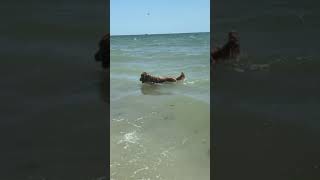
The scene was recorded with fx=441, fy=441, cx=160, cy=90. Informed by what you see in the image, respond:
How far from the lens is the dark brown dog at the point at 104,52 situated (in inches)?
264

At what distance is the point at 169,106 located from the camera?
5473 millimetres
